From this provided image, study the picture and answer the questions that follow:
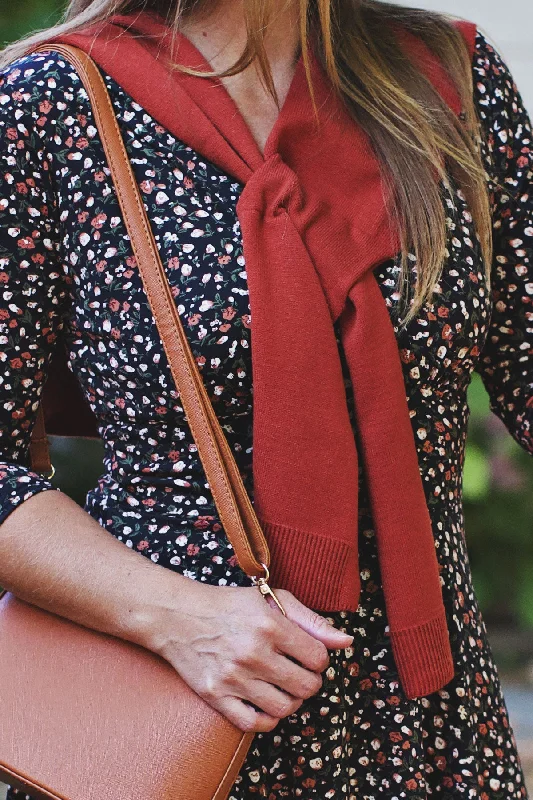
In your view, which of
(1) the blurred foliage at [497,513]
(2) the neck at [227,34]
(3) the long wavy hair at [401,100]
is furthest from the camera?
(1) the blurred foliage at [497,513]

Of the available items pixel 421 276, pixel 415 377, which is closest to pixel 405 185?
pixel 421 276

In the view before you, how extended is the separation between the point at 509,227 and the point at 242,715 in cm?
70

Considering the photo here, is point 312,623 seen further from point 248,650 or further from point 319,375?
point 319,375

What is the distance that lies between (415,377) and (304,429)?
160 mm

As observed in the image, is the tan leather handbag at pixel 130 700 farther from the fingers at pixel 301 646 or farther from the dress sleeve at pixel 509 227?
the dress sleeve at pixel 509 227

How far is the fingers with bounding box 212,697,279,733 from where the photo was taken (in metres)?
0.89

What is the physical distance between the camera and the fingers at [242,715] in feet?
2.93

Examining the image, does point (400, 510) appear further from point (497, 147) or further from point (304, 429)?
point (497, 147)

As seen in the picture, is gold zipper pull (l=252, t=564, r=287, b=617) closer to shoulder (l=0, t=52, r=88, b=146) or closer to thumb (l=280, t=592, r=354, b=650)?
thumb (l=280, t=592, r=354, b=650)

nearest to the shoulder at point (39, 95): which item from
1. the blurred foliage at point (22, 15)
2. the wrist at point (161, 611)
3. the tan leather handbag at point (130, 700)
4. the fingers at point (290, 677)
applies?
the tan leather handbag at point (130, 700)

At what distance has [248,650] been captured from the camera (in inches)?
35.6

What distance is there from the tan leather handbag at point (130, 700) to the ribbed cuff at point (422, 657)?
0.64 feet

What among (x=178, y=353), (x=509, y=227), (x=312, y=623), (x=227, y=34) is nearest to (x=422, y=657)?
(x=312, y=623)

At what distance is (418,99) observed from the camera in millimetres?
1190
